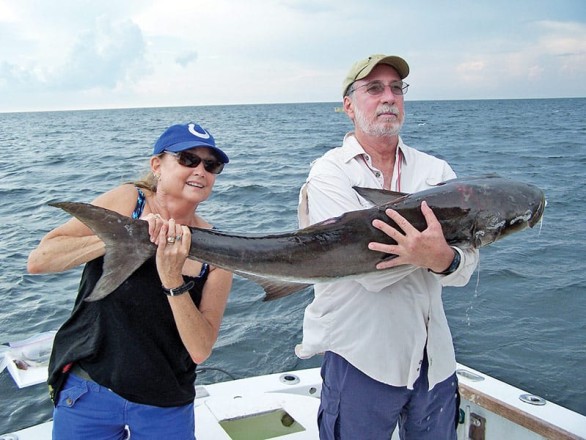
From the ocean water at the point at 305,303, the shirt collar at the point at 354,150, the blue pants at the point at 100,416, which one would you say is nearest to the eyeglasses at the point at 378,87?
the shirt collar at the point at 354,150

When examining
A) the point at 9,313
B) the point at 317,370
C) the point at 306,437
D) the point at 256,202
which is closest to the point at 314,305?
the point at 306,437

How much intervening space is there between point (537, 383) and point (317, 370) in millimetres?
3307

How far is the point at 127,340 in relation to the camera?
294 cm

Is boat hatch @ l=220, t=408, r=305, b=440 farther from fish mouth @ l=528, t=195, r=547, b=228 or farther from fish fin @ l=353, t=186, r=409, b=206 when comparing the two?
fish mouth @ l=528, t=195, r=547, b=228

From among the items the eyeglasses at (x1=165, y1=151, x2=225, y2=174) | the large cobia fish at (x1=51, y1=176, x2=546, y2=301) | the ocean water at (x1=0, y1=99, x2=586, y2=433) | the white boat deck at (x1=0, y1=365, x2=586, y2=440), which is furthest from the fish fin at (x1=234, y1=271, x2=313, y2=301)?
the white boat deck at (x1=0, y1=365, x2=586, y2=440)

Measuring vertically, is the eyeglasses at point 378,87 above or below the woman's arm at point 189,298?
above

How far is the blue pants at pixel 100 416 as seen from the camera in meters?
2.92

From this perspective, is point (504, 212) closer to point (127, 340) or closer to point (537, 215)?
point (537, 215)

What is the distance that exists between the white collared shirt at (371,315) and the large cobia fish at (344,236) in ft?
0.70

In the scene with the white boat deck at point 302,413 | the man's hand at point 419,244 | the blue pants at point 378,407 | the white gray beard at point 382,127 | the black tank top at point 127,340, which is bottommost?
the white boat deck at point 302,413

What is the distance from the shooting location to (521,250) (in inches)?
457

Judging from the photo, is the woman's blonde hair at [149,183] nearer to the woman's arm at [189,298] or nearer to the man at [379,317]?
the woman's arm at [189,298]

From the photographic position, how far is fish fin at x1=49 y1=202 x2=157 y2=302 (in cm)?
276

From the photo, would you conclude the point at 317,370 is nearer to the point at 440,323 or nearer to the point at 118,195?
the point at 440,323
